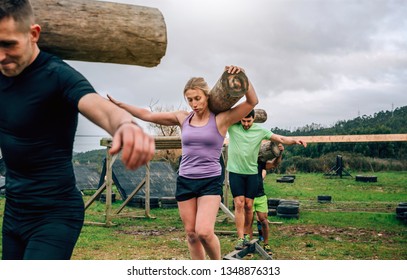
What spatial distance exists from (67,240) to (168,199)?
1138 cm

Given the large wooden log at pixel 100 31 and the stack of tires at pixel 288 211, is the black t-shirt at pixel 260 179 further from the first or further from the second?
the large wooden log at pixel 100 31

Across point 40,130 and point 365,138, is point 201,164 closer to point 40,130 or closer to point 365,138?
point 40,130

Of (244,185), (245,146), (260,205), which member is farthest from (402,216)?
(245,146)

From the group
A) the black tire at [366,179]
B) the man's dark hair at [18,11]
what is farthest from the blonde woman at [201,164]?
the black tire at [366,179]

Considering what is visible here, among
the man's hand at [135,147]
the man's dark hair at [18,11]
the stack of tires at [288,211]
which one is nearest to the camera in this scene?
the man's hand at [135,147]

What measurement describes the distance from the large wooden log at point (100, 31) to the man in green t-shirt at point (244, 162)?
353 cm

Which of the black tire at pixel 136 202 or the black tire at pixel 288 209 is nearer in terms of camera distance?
the black tire at pixel 288 209

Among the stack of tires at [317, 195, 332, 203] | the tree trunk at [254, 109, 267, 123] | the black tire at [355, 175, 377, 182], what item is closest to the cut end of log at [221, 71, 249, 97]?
the tree trunk at [254, 109, 267, 123]

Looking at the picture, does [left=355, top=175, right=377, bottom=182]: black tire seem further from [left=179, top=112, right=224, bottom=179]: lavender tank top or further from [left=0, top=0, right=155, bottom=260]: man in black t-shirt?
[left=0, top=0, right=155, bottom=260]: man in black t-shirt

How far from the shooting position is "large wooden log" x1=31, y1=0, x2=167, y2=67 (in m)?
2.64

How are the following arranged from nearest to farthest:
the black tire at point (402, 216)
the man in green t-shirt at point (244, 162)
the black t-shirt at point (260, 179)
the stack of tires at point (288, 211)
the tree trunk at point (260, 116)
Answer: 1. the man in green t-shirt at point (244, 162)
2. the tree trunk at point (260, 116)
3. the black t-shirt at point (260, 179)
4. the black tire at point (402, 216)
5. the stack of tires at point (288, 211)

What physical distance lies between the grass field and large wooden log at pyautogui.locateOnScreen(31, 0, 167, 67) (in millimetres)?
4508

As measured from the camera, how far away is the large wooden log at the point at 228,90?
3.94 m

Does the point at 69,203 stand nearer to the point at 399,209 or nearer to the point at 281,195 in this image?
the point at 399,209
